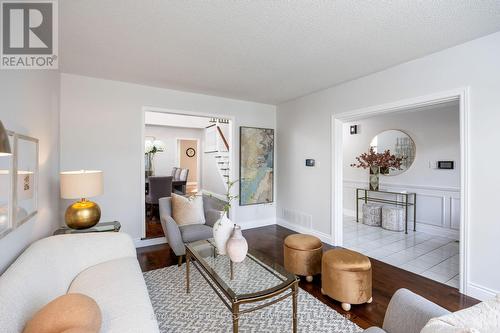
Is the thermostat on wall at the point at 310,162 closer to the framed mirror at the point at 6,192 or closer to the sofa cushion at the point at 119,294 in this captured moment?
the sofa cushion at the point at 119,294

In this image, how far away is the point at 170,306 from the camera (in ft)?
7.04

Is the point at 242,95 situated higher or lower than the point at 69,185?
higher

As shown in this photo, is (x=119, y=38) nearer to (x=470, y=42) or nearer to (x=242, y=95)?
(x=242, y=95)

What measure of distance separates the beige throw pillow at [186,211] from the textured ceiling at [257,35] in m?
1.74

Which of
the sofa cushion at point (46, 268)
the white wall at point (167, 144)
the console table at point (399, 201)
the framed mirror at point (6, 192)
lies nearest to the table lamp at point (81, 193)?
the sofa cushion at point (46, 268)

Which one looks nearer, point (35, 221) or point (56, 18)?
point (56, 18)

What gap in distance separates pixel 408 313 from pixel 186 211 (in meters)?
2.73

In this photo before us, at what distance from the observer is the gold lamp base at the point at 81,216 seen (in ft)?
7.96

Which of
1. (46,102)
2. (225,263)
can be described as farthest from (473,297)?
(46,102)

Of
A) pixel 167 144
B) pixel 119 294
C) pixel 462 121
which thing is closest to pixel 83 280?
pixel 119 294

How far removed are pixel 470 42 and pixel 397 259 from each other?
2.63 m

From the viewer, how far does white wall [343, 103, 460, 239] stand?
4.07 m

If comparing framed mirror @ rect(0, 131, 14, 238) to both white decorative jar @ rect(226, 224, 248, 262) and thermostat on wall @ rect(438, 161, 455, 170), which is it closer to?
white decorative jar @ rect(226, 224, 248, 262)

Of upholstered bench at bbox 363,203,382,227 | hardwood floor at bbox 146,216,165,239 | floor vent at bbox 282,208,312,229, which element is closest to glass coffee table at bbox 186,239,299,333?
hardwood floor at bbox 146,216,165,239
